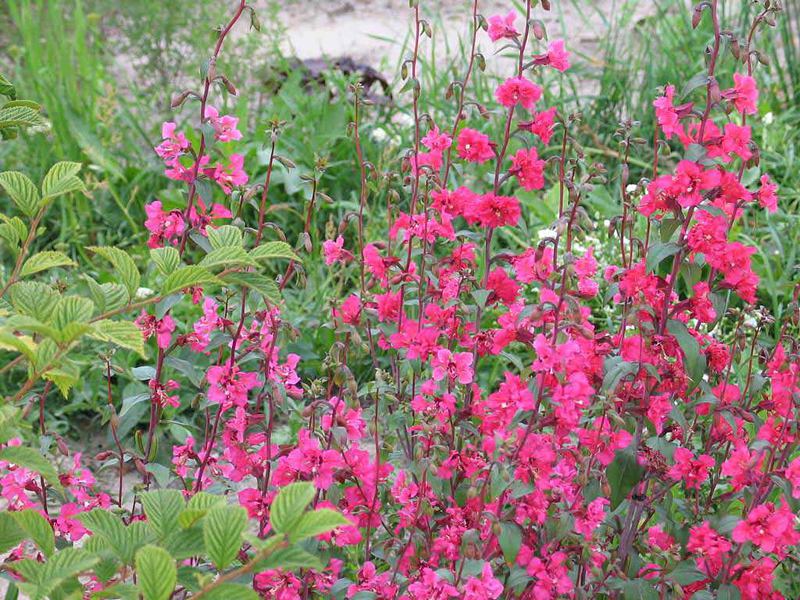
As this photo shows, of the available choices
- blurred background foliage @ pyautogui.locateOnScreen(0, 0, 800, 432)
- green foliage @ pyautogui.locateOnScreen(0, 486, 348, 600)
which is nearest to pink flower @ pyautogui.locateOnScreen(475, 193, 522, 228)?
green foliage @ pyautogui.locateOnScreen(0, 486, 348, 600)

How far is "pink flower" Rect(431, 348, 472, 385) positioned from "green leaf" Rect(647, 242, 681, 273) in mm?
312

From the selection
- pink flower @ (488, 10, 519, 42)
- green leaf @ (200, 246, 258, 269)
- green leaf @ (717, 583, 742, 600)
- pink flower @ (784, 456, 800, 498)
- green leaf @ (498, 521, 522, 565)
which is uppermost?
pink flower @ (488, 10, 519, 42)

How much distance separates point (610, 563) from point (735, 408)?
1.08 ft

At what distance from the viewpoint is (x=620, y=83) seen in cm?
442

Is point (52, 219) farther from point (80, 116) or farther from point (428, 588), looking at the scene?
point (428, 588)

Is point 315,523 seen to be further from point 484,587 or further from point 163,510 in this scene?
point 484,587

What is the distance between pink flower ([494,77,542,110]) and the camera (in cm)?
192

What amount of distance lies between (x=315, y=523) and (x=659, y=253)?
85 cm

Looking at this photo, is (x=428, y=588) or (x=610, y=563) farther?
(x=610, y=563)

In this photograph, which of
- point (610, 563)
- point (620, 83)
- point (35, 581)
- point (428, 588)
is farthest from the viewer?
point (620, 83)

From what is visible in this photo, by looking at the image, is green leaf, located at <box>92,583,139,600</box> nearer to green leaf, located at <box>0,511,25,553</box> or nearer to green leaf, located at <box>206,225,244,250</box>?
green leaf, located at <box>0,511,25,553</box>

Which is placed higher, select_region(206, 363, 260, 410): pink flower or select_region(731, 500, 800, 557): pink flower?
select_region(206, 363, 260, 410): pink flower

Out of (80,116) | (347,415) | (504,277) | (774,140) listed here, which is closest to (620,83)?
(774,140)

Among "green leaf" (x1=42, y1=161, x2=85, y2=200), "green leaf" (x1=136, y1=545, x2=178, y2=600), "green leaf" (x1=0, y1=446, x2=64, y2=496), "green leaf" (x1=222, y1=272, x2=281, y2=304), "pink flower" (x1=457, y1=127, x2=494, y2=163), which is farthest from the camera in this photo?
"pink flower" (x1=457, y1=127, x2=494, y2=163)
